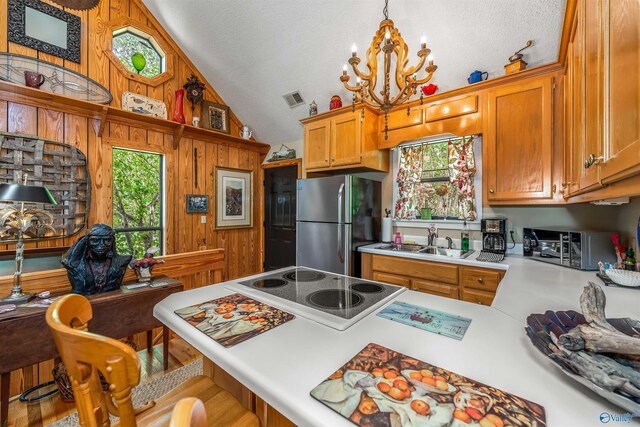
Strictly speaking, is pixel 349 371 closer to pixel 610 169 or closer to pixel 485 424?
pixel 485 424

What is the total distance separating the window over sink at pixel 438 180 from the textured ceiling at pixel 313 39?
2.10 ft

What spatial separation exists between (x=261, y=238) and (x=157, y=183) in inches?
70.1

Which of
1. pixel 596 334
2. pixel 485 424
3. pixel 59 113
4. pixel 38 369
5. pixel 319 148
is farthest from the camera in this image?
pixel 319 148

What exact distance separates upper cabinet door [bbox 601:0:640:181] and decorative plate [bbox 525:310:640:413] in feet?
1.60

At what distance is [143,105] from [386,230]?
134 inches

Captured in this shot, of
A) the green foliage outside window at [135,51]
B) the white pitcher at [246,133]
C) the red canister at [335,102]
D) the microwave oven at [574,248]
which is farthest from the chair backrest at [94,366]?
the white pitcher at [246,133]

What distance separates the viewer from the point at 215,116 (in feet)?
13.1

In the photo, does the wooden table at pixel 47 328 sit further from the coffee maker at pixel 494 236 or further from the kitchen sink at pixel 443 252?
the coffee maker at pixel 494 236

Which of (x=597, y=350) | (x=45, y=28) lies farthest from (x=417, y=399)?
(x=45, y=28)

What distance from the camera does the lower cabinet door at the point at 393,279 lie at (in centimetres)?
251

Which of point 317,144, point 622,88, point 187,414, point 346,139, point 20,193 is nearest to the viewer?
point 187,414

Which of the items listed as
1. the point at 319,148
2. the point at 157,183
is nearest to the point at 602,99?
the point at 319,148

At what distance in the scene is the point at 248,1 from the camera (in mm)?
2811

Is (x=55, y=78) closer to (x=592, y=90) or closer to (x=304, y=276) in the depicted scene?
(x=304, y=276)
